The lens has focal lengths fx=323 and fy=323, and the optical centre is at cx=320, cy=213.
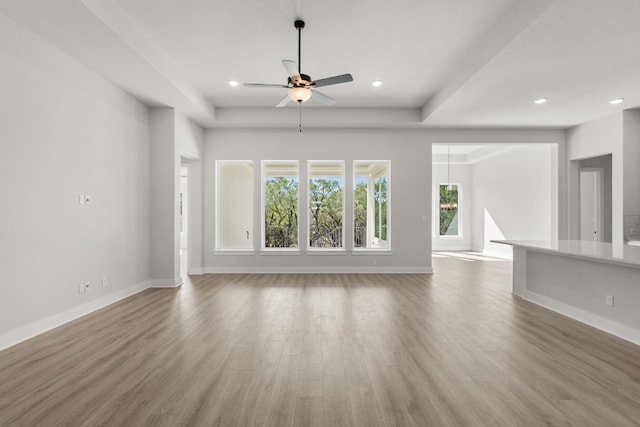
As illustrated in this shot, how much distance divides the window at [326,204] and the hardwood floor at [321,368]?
2798 millimetres

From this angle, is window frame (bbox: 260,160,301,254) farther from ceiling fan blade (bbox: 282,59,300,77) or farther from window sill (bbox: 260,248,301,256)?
ceiling fan blade (bbox: 282,59,300,77)

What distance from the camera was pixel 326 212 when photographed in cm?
720

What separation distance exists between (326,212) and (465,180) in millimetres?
6893

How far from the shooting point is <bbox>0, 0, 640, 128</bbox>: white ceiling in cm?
315

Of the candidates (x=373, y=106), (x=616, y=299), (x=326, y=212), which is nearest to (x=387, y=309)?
(x=616, y=299)

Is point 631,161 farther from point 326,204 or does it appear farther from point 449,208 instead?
point 449,208

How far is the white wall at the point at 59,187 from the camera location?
3133 mm

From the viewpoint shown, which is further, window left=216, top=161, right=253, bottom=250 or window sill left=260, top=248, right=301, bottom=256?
window left=216, top=161, right=253, bottom=250

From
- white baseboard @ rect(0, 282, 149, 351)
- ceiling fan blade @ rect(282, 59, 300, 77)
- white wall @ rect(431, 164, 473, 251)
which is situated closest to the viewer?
white baseboard @ rect(0, 282, 149, 351)

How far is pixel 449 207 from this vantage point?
1173 cm

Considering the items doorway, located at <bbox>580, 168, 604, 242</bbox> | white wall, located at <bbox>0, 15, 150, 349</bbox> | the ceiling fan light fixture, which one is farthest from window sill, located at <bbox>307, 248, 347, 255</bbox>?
doorway, located at <bbox>580, 168, 604, 242</bbox>

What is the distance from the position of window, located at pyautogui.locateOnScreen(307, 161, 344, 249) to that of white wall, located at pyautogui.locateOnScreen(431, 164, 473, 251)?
5.80 m

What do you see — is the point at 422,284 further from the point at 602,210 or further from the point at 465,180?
the point at 465,180

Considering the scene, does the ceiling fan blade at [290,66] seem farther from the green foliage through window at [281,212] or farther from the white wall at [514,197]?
the white wall at [514,197]
